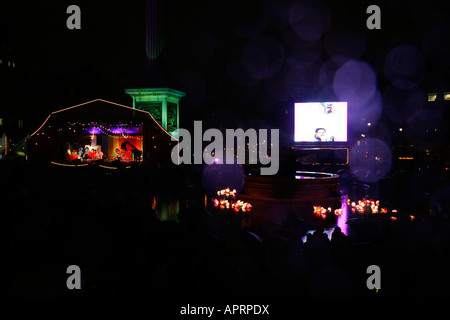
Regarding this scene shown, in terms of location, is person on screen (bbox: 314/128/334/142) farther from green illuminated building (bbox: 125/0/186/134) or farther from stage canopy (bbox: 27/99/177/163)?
green illuminated building (bbox: 125/0/186/134)

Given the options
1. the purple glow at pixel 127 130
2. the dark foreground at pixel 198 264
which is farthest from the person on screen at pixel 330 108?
the dark foreground at pixel 198 264

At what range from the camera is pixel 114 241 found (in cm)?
375

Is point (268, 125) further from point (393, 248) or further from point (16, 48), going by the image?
point (16, 48)

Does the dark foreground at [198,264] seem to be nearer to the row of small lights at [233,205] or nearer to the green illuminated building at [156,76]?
the row of small lights at [233,205]

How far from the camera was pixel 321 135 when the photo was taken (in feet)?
70.8

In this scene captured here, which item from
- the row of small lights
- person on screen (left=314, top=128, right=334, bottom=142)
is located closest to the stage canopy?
person on screen (left=314, top=128, right=334, bottom=142)

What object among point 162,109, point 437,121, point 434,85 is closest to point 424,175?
point 162,109

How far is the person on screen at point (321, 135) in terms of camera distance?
2144 cm

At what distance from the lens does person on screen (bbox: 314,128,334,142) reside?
2144 centimetres

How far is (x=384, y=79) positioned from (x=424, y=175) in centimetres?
1511

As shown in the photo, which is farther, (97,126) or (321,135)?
(97,126)

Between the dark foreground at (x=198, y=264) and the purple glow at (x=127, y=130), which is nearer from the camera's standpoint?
the dark foreground at (x=198, y=264)

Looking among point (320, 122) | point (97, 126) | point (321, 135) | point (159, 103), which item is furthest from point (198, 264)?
point (159, 103)

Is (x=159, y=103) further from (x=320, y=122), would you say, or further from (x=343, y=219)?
(x=343, y=219)
